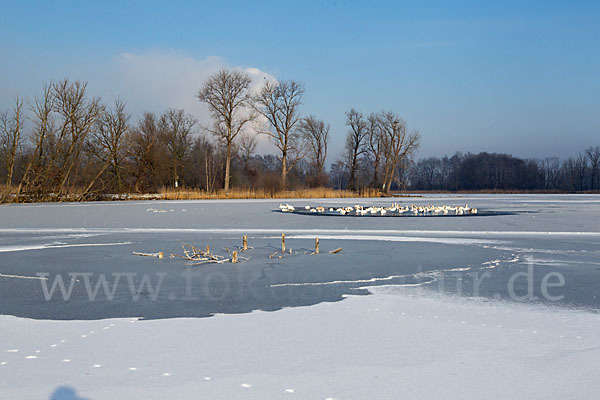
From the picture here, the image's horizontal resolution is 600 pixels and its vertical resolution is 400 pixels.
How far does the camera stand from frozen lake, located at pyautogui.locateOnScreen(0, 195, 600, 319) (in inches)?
188

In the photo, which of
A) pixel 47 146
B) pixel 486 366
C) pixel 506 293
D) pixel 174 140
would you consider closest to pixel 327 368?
pixel 486 366

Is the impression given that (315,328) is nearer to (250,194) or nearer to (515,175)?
(250,194)

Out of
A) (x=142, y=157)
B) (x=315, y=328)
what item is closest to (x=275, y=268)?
(x=315, y=328)

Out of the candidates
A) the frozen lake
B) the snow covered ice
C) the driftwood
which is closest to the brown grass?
the frozen lake

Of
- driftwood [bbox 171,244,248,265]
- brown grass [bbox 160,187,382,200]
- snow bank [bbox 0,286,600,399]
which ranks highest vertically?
brown grass [bbox 160,187,382,200]

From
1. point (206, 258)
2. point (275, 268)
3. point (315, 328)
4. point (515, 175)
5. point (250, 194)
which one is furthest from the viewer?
point (515, 175)

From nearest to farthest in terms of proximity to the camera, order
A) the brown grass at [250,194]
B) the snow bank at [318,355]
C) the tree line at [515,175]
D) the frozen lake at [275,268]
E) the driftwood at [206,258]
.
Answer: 1. the snow bank at [318,355]
2. the frozen lake at [275,268]
3. the driftwood at [206,258]
4. the brown grass at [250,194]
5. the tree line at [515,175]

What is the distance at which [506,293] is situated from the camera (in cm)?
505

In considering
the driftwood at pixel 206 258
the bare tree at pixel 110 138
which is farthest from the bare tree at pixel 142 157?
the driftwood at pixel 206 258

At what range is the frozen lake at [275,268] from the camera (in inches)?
188

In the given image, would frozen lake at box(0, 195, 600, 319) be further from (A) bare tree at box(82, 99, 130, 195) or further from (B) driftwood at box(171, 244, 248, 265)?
(A) bare tree at box(82, 99, 130, 195)

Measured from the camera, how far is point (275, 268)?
21.7 ft

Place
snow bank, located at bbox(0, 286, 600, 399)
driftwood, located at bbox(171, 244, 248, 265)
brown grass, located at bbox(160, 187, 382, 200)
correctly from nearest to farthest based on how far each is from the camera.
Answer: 1. snow bank, located at bbox(0, 286, 600, 399)
2. driftwood, located at bbox(171, 244, 248, 265)
3. brown grass, located at bbox(160, 187, 382, 200)

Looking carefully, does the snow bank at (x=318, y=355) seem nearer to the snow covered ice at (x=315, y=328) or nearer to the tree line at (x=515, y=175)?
the snow covered ice at (x=315, y=328)
